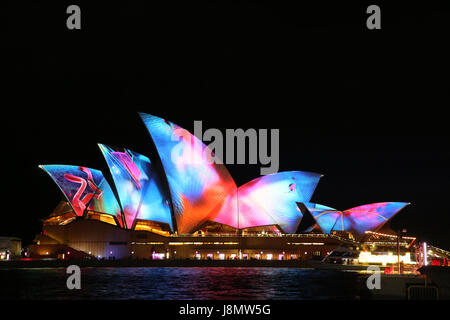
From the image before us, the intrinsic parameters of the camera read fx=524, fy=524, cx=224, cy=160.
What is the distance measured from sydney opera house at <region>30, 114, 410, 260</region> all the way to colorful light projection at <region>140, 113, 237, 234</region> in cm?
11

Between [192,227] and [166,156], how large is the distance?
494 inches

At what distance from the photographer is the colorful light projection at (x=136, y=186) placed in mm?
57031

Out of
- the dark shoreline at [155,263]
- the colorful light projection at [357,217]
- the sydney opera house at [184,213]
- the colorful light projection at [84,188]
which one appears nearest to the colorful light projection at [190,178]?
the sydney opera house at [184,213]

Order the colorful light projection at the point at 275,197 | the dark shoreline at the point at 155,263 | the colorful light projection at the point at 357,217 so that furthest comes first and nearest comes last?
the colorful light projection at the point at 357,217, the colorful light projection at the point at 275,197, the dark shoreline at the point at 155,263

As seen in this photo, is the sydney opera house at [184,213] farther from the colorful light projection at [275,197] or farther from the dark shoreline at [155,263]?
the dark shoreline at [155,263]

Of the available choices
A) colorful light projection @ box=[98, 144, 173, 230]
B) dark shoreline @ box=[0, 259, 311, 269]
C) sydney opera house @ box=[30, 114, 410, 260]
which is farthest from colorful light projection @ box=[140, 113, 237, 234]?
dark shoreline @ box=[0, 259, 311, 269]

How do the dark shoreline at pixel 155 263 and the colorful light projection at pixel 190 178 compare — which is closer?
the colorful light projection at pixel 190 178

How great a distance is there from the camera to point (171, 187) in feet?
192

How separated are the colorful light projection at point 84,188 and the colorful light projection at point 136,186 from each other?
108 inches

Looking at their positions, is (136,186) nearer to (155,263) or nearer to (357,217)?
(155,263)

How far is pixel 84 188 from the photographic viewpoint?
60.1 m

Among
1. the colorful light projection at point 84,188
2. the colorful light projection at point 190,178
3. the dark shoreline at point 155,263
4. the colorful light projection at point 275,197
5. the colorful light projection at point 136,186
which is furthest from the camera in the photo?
the colorful light projection at point 275,197
